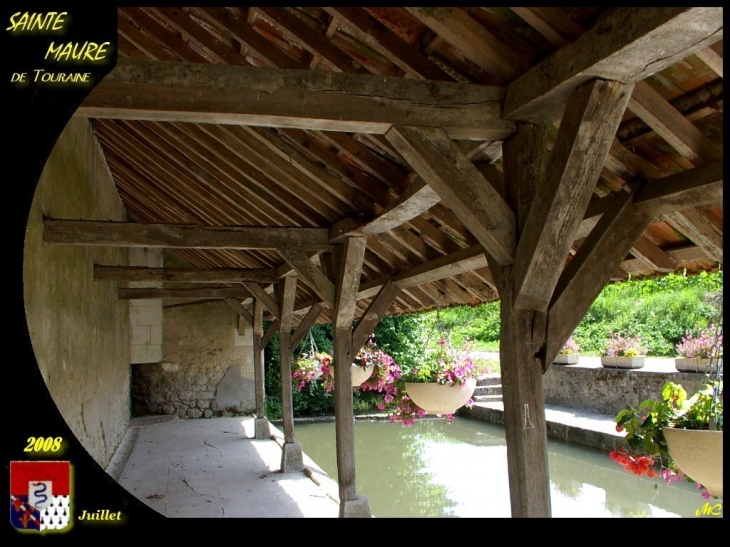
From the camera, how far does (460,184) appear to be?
6.77ft

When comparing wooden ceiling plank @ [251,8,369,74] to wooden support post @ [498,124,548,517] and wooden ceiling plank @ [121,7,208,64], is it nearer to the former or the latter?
wooden support post @ [498,124,548,517]

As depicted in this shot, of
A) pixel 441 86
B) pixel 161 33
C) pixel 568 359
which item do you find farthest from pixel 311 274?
pixel 568 359

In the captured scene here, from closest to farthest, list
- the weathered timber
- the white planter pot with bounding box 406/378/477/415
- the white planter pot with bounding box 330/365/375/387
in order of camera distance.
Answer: the white planter pot with bounding box 406/378/477/415
the white planter pot with bounding box 330/365/375/387
the weathered timber

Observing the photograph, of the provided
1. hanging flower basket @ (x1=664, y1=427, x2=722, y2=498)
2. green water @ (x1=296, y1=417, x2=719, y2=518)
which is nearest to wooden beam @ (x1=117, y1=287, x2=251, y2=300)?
green water @ (x1=296, y1=417, x2=719, y2=518)

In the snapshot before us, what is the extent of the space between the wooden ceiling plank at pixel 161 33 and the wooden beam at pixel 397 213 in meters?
1.34

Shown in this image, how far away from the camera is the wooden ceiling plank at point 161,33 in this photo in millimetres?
3297

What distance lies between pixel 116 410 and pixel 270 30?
6.58m

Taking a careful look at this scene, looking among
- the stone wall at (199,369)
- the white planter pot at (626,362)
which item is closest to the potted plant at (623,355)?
the white planter pot at (626,362)

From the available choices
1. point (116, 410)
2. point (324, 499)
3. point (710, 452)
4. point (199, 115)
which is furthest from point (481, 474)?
point (199, 115)

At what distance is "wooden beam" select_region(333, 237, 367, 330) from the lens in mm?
4238

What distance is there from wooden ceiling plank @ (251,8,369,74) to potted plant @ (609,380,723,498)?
173 centimetres

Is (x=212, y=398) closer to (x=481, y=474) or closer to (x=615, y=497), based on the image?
(x=481, y=474)

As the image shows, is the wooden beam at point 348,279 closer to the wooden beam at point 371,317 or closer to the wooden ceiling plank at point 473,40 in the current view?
the wooden beam at point 371,317

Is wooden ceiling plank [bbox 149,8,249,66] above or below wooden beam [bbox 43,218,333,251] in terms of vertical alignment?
above
